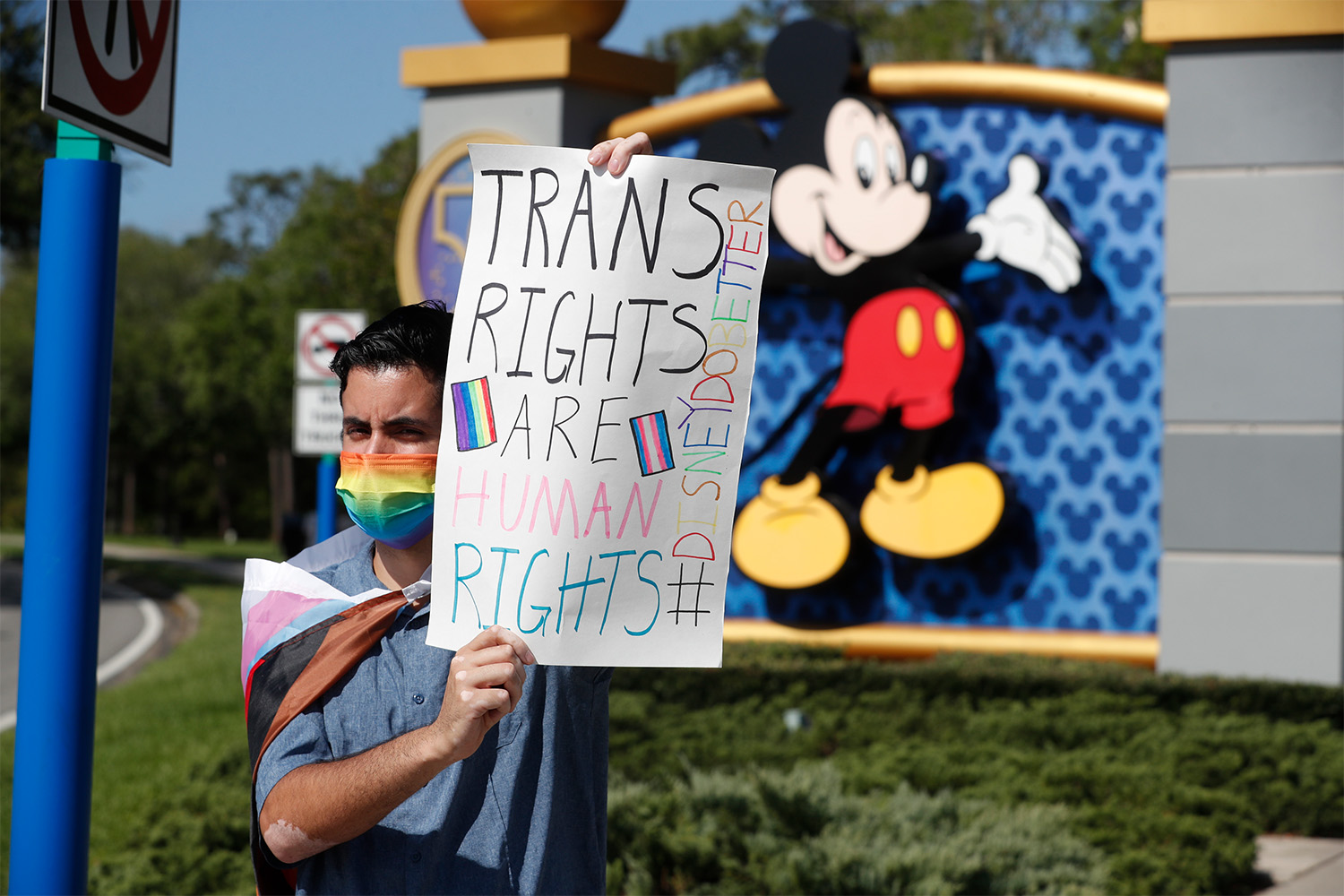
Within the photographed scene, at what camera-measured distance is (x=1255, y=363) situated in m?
8.77

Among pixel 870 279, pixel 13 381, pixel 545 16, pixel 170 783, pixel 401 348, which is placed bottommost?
pixel 170 783

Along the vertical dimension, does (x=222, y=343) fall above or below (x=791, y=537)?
above

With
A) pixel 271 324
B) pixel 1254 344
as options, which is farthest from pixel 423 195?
pixel 271 324

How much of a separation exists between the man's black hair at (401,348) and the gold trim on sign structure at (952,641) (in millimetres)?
7150

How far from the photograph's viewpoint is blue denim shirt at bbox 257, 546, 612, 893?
2070 mm

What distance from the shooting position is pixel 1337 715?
7.76 m

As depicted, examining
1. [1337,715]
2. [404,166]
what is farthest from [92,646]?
[404,166]

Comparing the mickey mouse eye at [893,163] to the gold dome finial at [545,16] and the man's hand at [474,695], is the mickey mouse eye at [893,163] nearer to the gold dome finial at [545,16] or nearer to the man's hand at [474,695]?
the gold dome finial at [545,16]

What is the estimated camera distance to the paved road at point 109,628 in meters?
12.1

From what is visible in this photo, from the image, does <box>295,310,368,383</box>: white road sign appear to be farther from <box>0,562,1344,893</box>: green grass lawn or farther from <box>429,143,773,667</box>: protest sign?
<box>429,143,773,667</box>: protest sign

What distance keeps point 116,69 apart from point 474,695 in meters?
1.98

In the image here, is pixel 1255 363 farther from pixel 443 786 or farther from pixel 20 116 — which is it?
pixel 20 116

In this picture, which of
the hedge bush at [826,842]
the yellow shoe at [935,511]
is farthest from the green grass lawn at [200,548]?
the hedge bush at [826,842]

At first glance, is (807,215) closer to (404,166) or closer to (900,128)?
(900,128)
